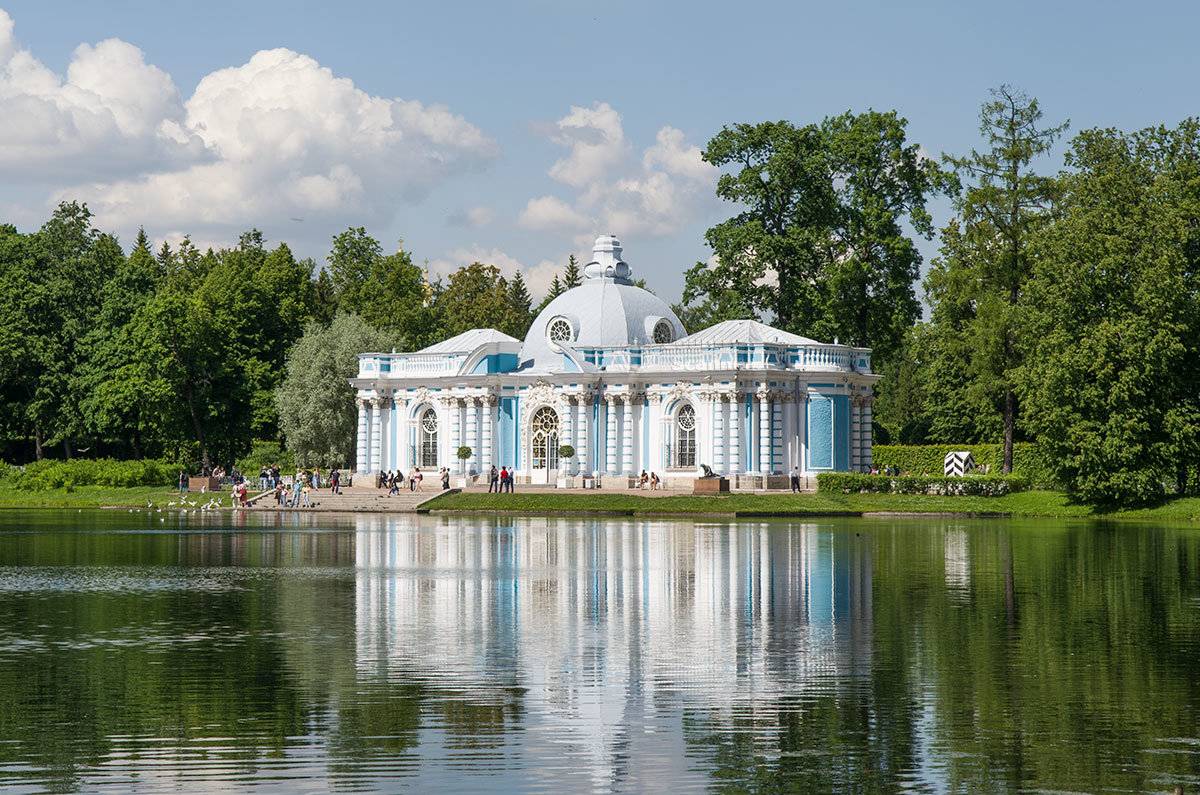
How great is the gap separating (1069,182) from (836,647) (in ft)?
161

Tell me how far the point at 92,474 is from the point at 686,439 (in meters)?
26.8

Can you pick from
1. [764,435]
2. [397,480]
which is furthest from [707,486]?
[397,480]

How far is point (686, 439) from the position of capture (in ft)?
231

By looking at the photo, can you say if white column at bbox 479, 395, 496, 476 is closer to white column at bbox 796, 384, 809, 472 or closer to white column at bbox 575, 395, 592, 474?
white column at bbox 575, 395, 592, 474

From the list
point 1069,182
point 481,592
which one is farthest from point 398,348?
point 481,592

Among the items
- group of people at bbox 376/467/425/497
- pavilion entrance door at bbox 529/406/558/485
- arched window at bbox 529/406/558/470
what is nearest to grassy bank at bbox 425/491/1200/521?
group of people at bbox 376/467/425/497

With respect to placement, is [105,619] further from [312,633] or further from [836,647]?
[836,647]

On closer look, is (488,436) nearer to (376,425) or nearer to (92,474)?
(376,425)

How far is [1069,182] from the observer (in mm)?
64688

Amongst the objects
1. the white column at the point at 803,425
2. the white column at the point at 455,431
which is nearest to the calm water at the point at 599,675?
the white column at the point at 803,425

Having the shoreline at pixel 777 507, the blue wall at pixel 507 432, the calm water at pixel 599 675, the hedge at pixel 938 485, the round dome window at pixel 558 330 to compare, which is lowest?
the calm water at pixel 599 675

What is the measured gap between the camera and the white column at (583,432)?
7238 centimetres

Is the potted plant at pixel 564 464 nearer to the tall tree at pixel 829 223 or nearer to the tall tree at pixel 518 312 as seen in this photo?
the tall tree at pixel 829 223

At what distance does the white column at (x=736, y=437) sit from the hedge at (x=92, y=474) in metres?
26.3
